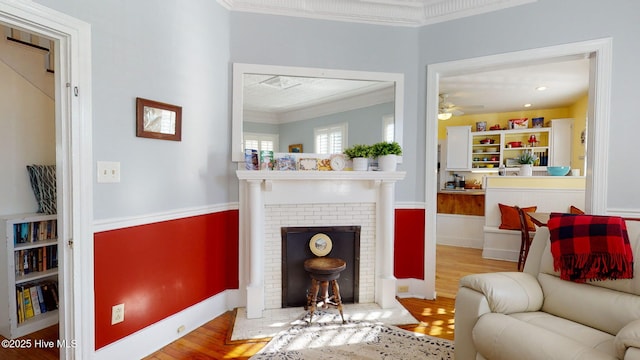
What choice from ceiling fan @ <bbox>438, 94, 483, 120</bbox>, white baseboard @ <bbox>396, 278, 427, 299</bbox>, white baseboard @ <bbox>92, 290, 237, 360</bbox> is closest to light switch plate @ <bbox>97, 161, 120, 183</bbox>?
white baseboard @ <bbox>92, 290, 237, 360</bbox>

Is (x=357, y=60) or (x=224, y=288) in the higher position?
(x=357, y=60)

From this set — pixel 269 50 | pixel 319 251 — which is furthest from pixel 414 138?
pixel 269 50

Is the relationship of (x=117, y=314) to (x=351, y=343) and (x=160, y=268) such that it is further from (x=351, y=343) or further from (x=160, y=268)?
(x=351, y=343)

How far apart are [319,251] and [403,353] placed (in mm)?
1061

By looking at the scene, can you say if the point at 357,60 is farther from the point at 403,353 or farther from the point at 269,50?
the point at 403,353

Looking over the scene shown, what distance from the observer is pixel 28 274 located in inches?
92.0

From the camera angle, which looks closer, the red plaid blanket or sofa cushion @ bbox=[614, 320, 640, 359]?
sofa cushion @ bbox=[614, 320, 640, 359]

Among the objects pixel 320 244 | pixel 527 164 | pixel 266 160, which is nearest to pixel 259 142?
pixel 266 160

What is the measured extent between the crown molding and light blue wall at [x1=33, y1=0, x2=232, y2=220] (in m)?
0.40

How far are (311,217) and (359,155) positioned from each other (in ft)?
2.45

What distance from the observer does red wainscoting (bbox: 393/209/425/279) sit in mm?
3076

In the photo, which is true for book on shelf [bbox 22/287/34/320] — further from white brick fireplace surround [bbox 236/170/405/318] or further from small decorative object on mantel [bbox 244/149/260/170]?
small decorative object on mantel [bbox 244/149/260/170]

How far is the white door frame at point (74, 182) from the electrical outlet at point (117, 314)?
120mm

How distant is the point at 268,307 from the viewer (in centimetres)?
276
